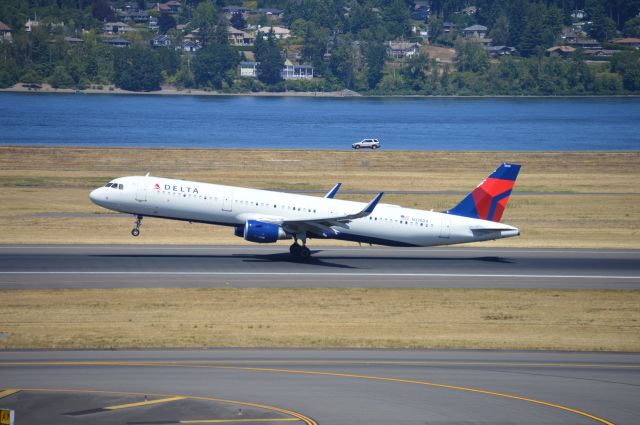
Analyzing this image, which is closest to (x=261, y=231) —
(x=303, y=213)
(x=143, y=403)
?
(x=303, y=213)

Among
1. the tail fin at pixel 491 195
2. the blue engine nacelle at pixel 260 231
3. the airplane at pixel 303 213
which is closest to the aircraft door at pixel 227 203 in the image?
the airplane at pixel 303 213

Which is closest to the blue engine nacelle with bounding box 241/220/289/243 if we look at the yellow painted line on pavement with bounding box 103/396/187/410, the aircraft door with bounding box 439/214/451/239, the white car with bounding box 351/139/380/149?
the aircraft door with bounding box 439/214/451/239

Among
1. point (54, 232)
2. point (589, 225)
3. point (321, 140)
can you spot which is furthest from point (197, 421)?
point (321, 140)

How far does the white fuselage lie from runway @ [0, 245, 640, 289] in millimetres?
1727

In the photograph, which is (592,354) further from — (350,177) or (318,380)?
(350,177)

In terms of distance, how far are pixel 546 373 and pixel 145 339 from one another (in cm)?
1551

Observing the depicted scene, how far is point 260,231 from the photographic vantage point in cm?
5428

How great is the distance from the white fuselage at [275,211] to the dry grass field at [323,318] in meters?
8.10

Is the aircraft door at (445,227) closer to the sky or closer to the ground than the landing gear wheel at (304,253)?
closer to the sky

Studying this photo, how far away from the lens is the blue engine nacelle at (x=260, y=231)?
178ft

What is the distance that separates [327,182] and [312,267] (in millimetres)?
37413

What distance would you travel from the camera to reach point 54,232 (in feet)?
212

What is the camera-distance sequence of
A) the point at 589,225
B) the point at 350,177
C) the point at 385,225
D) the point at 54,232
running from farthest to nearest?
the point at 350,177 < the point at 589,225 < the point at 54,232 < the point at 385,225

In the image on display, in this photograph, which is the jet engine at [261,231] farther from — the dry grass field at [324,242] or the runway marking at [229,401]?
the runway marking at [229,401]
